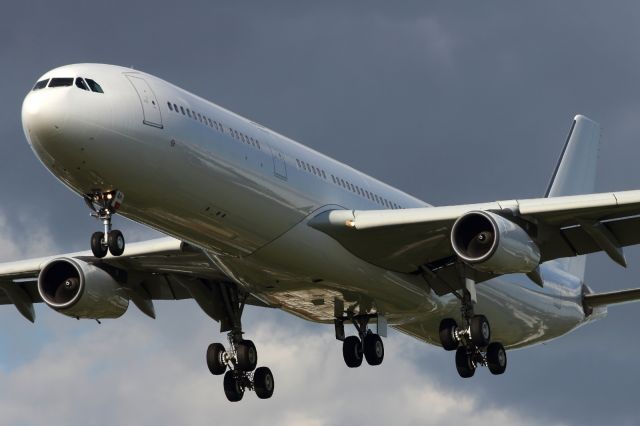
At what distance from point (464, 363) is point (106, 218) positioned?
1372 cm

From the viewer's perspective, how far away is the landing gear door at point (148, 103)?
3572 cm

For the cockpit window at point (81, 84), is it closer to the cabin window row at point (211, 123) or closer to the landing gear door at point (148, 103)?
the landing gear door at point (148, 103)

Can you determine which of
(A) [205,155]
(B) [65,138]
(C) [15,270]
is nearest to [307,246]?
(A) [205,155]

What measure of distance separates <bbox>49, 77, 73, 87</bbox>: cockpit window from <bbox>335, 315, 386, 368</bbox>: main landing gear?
12.9 metres

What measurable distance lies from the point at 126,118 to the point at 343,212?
7614mm

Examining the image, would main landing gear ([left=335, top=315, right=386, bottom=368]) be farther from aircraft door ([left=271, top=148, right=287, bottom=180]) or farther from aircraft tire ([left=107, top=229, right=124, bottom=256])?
aircraft tire ([left=107, top=229, right=124, bottom=256])

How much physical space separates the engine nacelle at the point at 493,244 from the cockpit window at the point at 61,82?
1092 centimetres

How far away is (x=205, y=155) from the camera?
36594 millimetres

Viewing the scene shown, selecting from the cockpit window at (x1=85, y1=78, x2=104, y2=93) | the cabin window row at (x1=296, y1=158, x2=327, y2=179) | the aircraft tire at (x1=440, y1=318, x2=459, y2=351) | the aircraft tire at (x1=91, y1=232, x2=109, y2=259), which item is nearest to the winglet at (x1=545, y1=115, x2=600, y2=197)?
the aircraft tire at (x1=440, y1=318, x2=459, y2=351)

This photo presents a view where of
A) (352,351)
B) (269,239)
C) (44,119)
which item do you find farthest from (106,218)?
(352,351)

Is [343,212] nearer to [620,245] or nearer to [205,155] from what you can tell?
[205,155]

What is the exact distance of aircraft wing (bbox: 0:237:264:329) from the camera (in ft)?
139

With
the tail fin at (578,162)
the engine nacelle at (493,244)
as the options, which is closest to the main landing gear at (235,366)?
the engine nacelle at (493,244)

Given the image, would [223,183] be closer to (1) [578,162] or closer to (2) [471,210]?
(2) [471,210]
